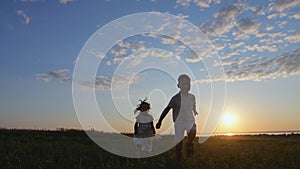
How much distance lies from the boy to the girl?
2.28m

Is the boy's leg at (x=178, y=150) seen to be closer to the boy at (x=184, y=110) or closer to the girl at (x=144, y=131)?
the boy at (x=184, y=110)

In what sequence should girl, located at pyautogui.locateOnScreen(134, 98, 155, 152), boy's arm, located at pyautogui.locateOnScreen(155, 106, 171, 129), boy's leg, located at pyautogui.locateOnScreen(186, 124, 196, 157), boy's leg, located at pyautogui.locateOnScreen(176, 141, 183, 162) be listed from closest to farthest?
boy's leg, located at pyautogui.locateOnScreen(176, 141, 183, 162) → boy's leg, located at pyautogui.locateOnScreen(186, 124, 196, 157) → boy's arm, located at pyautogui.locateOnScreen(155, 106, 171, 129) → girl, located at pyautogui.locateOnScreen(134, 98, 155, 152)

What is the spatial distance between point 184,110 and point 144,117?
106 inches

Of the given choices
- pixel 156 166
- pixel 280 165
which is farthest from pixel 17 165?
pixel 280 165

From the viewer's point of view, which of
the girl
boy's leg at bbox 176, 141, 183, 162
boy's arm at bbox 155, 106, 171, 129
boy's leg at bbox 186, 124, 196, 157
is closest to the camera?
boy's leg at bbox 176, 141, 183, 162

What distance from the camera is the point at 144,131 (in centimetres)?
1277

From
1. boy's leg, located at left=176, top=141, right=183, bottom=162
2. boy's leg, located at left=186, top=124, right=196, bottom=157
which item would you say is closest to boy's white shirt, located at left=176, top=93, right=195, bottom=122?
boy's leg, located at left=186, top=124, right=196, bottom=157

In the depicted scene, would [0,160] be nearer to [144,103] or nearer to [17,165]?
[17,165]

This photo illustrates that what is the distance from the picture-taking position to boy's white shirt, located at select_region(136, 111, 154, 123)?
12859 millimetres

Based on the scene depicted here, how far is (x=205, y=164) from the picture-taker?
9.17 meters

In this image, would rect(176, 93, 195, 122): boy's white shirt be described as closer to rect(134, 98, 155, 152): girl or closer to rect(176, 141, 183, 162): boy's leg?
rect(176, 141, 183, 162): boy's leg

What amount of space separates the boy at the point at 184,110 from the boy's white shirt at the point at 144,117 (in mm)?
2270

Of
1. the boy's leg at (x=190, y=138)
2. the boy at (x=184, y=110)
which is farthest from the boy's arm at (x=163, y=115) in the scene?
the boy's leg at (x=190, y=138)

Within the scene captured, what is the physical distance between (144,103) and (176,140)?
3.07 meters
